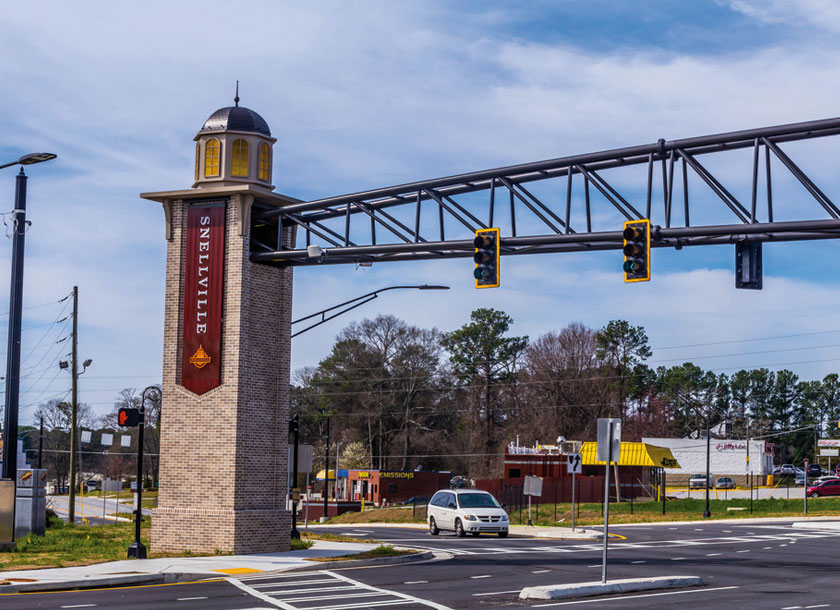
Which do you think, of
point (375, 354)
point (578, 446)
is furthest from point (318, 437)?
→ point (578, 446)

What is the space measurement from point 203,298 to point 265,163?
399 centimetres

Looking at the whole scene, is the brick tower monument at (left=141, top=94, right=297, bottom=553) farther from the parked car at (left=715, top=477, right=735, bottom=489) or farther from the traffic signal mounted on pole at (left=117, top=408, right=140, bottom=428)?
the parked car at (left=715, top=477, right=735, bottom=489)

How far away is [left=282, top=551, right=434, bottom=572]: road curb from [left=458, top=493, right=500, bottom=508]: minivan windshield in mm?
9903

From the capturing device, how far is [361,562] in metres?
23.3

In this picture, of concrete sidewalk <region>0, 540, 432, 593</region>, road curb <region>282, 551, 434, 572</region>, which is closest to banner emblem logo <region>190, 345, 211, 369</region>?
concrete sidewalk <region>0, 540, 432, 593</region>

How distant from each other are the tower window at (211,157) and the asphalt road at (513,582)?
11.1 meters

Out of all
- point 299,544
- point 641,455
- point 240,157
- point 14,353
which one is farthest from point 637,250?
point 641,455

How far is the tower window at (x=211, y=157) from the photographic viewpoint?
26.7 meters

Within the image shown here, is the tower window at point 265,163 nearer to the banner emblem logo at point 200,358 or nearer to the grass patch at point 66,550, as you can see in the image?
the banner emblem logo at point 200,358

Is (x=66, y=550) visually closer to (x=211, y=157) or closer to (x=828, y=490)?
(x=211, y=157)

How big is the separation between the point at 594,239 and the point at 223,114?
10.9 meters

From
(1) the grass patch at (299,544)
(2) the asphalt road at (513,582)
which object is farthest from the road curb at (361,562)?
(1) the grass patch at (299,544)

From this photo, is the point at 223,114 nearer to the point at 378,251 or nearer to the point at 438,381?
the point at 378,251

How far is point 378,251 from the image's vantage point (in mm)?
25281
